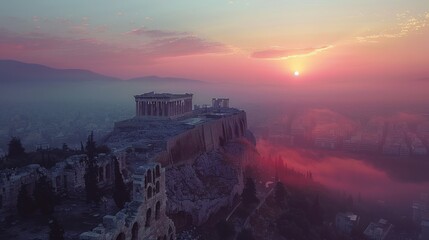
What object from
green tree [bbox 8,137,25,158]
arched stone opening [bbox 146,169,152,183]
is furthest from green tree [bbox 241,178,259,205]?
arched stone opening [bbox 146,169,152,183]

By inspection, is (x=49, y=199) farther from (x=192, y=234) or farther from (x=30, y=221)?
(x=192, y=234)

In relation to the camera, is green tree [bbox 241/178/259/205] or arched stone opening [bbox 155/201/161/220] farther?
green tree [bbox 241/178/259/205]

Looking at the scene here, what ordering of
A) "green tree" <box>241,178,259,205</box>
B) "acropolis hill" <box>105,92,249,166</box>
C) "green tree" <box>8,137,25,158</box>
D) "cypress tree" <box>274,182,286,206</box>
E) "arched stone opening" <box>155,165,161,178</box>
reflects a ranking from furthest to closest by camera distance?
"cypress tree" <box>274,182,286,206</box>
"green tree" <box>241,178,259,205</box>
"green tree" <box>8,137,25,158</box>
"acropolis hill" <box>105,92,249,166</box>
"arched stone opening" <box>155,165,161,178</box>

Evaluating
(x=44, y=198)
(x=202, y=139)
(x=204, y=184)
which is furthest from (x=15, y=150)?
(x=202, y=139)

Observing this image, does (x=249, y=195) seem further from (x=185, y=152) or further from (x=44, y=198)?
(x=44, y=198)


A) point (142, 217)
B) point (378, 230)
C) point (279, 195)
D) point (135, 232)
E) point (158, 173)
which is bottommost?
point (378, 230)

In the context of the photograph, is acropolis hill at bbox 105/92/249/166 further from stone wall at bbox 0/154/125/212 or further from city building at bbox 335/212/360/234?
city building at bbox 335/212/360/234
